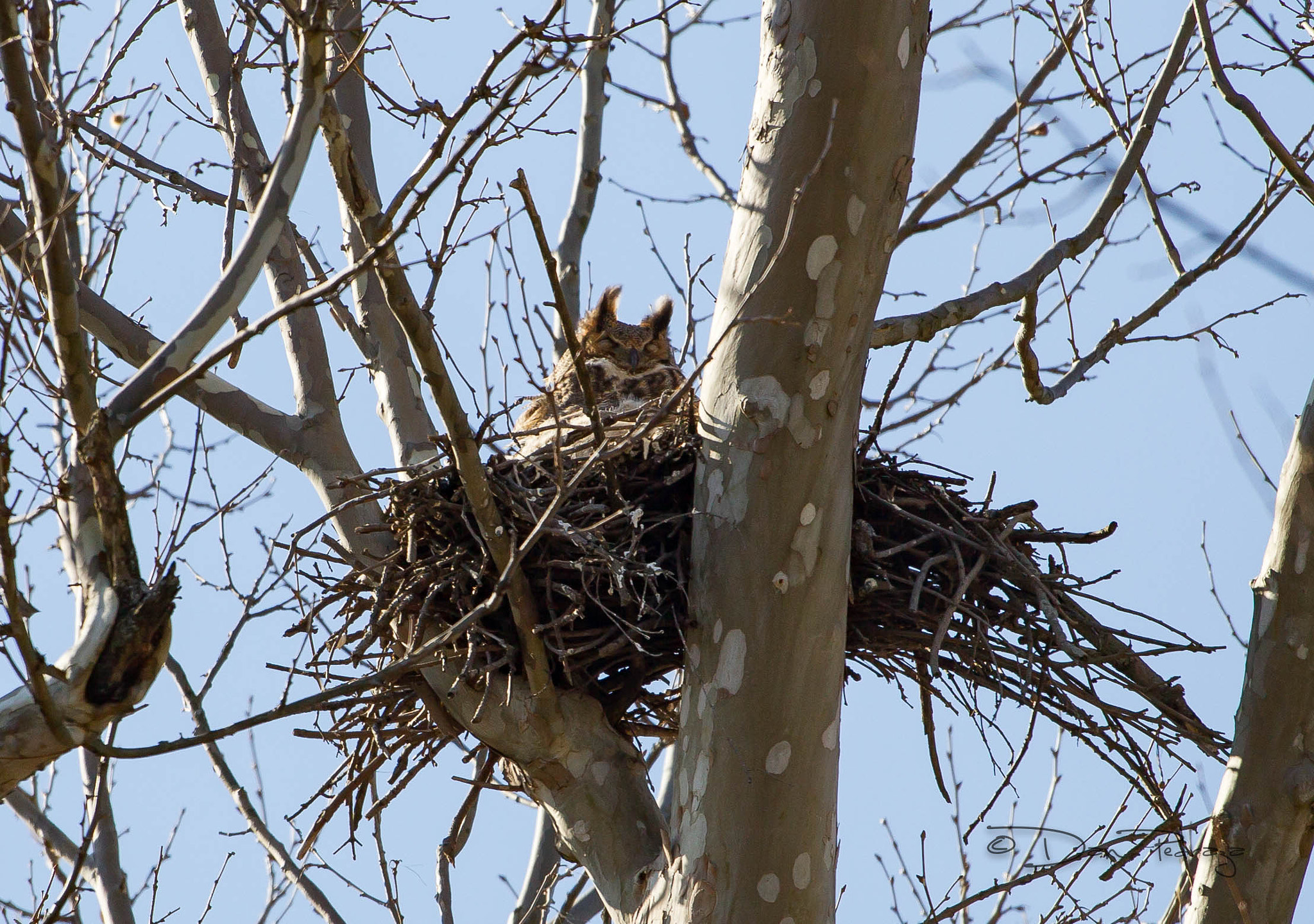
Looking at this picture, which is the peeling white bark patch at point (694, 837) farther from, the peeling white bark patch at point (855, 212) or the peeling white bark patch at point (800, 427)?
the peeling white bark patch at point (855, 212)

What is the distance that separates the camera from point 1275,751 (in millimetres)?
2914

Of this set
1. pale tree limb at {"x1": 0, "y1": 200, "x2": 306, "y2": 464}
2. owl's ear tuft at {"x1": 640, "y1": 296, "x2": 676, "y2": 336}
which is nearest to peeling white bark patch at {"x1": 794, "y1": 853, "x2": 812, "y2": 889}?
pale tree limb at {"x1": 0, "y1": 200, "x2": 306, "y2": 464}

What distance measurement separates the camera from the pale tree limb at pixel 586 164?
217 inches

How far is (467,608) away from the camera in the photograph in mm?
2916

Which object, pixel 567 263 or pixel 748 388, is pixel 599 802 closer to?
pixel 748 388

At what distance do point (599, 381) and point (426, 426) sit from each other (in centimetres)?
179

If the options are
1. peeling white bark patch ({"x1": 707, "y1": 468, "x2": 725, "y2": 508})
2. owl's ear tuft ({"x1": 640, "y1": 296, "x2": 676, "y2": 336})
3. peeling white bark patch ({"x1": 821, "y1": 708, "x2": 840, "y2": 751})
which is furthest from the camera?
owl's ear tuft ({"x1": 640, "y1": 296, "x2": 676, "y2": 336})

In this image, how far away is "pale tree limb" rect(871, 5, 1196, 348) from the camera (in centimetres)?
358

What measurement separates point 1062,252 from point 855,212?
1299mm

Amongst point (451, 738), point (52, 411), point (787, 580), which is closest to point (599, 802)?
point (451, 738)

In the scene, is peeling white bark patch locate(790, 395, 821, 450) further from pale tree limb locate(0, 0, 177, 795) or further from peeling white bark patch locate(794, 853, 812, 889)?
pale tree limb locate(0, 0, 177, 795)

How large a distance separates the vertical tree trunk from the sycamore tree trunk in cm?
92

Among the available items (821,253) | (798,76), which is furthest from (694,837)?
(798,76)

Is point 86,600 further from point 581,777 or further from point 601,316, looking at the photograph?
point 601,316
